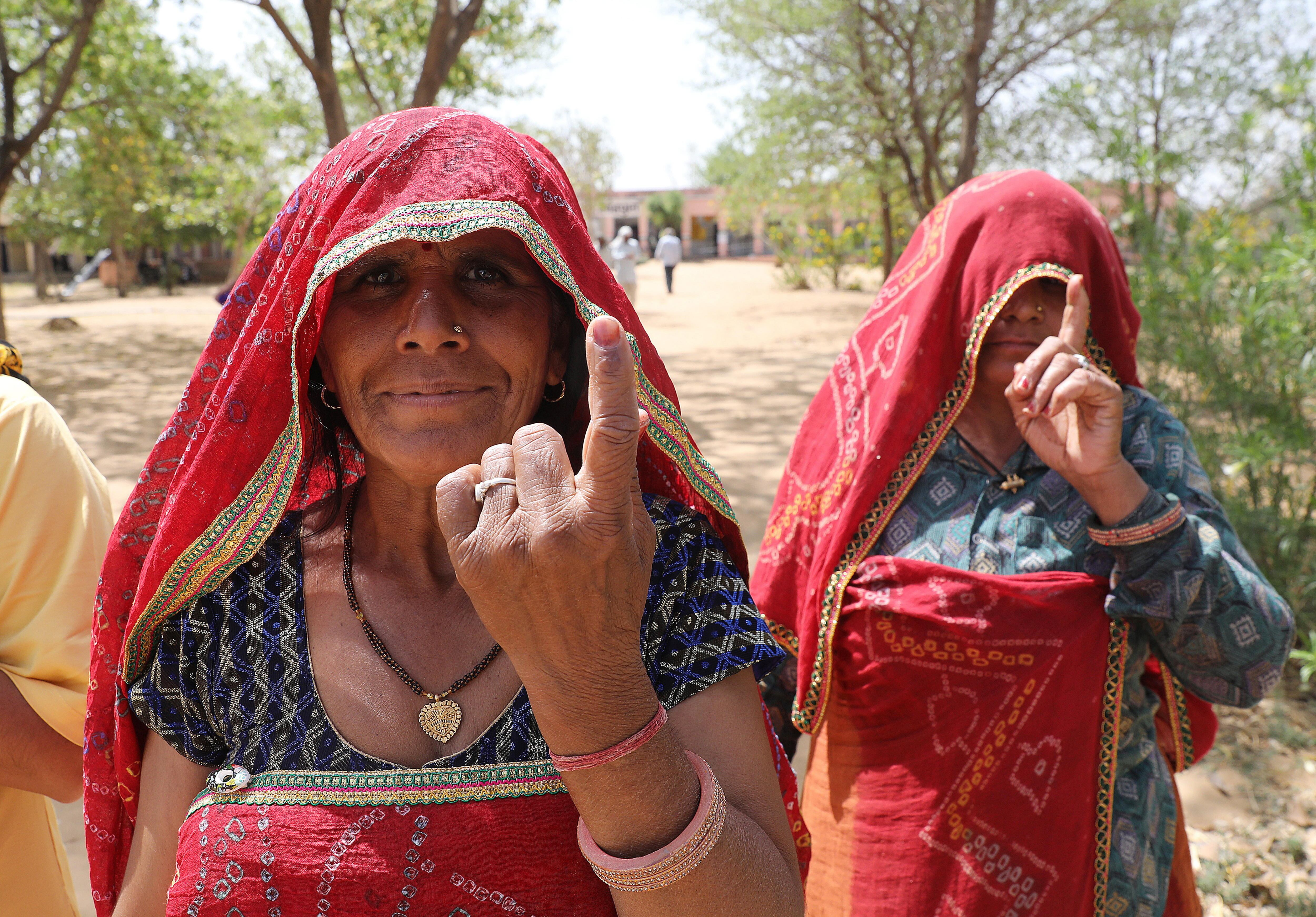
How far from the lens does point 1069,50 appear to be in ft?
37.0

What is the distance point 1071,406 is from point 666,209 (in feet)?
149

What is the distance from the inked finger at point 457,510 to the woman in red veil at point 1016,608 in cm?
125

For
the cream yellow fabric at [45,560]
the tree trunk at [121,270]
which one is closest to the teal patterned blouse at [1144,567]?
the cream yellow fabric at [45,560]

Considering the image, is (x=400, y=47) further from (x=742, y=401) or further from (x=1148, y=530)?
(x=1148, y=530)

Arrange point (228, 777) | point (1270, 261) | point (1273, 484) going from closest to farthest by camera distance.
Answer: point (228, 777) → point (1270, 261) → point (1273, 484)

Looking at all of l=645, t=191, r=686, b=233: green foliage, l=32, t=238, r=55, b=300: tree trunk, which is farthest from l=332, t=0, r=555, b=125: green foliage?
l=645, t=191, r=686, b=233: green foliage

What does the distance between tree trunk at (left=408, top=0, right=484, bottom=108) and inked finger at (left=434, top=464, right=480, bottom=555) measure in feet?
23.2

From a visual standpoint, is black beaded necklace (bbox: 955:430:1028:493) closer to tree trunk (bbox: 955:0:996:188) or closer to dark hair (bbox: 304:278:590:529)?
dark hair (bbox: 304:278:590:529)

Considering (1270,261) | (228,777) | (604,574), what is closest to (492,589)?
(604,574)

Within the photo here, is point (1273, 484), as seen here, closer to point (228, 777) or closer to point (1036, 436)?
point (1036, 436)

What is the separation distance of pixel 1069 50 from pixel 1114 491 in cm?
1113

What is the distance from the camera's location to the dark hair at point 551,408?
1533 mm

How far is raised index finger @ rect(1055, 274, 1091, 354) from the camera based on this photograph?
210 cm

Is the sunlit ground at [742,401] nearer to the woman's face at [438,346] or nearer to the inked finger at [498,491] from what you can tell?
the woman's face at [438,346]
